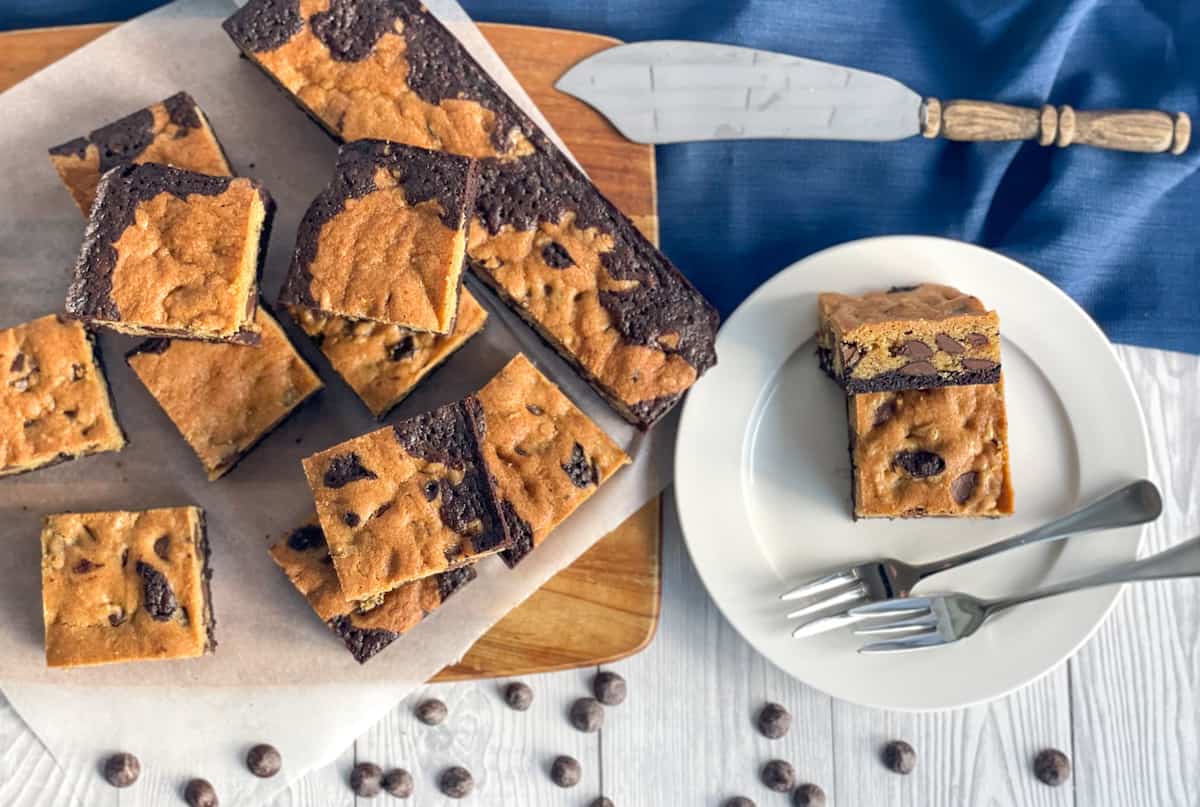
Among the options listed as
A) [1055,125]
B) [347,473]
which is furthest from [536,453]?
[1055,125]

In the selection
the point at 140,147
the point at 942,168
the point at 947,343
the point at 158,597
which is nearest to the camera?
the point at 947,343

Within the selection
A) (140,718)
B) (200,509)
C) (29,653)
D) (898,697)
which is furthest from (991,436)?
(29,653)

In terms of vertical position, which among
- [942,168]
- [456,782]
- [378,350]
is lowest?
[456,782]

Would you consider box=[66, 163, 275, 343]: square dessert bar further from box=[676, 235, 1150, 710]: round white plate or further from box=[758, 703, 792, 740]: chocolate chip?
box=[758, 703, 792, 740]: chocolate chip

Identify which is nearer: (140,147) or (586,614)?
(140,147)

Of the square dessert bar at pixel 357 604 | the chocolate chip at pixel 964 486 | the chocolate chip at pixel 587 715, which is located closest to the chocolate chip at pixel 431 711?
the square dessert bar at pixel 357 604

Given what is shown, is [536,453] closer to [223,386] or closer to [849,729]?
[223,386]

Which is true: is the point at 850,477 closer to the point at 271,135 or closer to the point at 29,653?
the point at 271,135

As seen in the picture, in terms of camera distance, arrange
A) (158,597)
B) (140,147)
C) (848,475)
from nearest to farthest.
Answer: (158,597), (140,147), (848,475)
